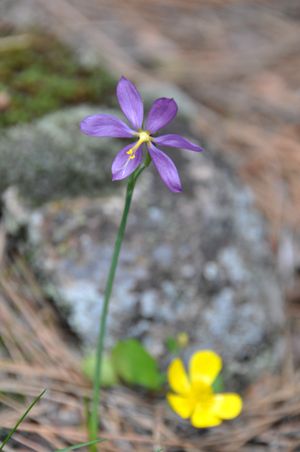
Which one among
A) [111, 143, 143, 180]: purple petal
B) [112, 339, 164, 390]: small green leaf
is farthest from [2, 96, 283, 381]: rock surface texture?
[111, 143, 143, 180]: purple petal

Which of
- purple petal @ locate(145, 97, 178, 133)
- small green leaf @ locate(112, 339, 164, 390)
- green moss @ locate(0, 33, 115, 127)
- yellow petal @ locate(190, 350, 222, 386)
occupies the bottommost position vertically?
small green leaf @ locate(112, 339, 164, 390)

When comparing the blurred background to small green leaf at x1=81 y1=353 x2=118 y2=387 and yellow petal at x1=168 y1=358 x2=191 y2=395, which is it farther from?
yellow petal at x1=168 y1=358 x2=191 y2=395

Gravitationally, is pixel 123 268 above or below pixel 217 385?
above

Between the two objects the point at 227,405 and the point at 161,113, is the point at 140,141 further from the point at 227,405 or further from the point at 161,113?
the point at 227,405

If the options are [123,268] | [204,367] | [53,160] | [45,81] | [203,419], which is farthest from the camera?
[45,81]

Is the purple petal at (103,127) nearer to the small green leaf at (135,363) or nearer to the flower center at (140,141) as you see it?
the flower center at (140,141)

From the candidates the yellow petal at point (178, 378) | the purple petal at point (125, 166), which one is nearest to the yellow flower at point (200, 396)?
the yellow petal at point (178, 378)

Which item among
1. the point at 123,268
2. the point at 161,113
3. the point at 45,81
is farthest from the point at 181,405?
the point at 45,81
